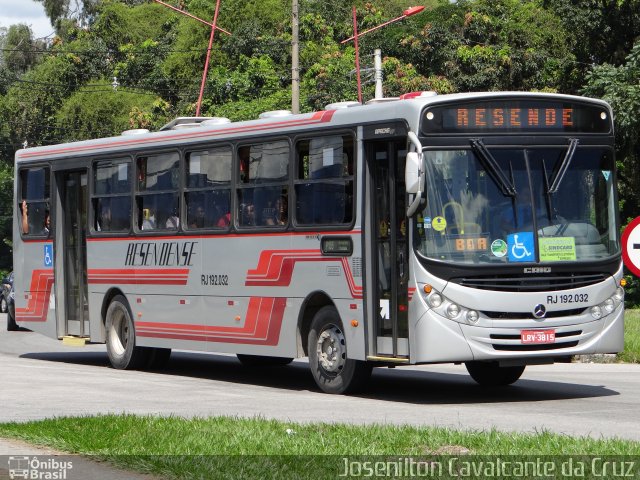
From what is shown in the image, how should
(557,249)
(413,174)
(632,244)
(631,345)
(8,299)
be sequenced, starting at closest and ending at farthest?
(413,174) → (557,249) → (632,244) → (631,345) → (8,299)

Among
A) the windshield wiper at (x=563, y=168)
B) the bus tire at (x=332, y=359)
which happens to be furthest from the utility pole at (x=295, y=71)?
the windshield wiper at (x=563, y=168)

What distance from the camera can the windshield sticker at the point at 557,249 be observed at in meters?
14.1

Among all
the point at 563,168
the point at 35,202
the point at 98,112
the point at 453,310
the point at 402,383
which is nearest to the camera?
the point at 453,310

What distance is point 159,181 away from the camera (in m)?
18.9

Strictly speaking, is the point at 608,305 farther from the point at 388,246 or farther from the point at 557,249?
the point at 388,246

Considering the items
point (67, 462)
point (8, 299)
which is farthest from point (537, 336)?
point (8, 299)

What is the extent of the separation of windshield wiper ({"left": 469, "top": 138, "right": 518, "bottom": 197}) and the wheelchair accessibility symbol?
9156mm

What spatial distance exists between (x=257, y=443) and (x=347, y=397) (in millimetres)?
4914

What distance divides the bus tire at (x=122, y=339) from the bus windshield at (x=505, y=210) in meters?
6.76

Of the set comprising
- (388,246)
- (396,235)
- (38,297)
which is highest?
(396,235)

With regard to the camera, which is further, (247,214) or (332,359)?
(247,214)

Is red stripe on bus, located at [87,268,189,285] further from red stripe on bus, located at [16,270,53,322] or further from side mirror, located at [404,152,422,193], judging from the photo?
side mirror, located at [404,152,422,193]

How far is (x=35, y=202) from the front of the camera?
21.9 metres

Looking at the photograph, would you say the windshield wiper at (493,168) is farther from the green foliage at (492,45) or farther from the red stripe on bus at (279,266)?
the green foliage at (492,45)
